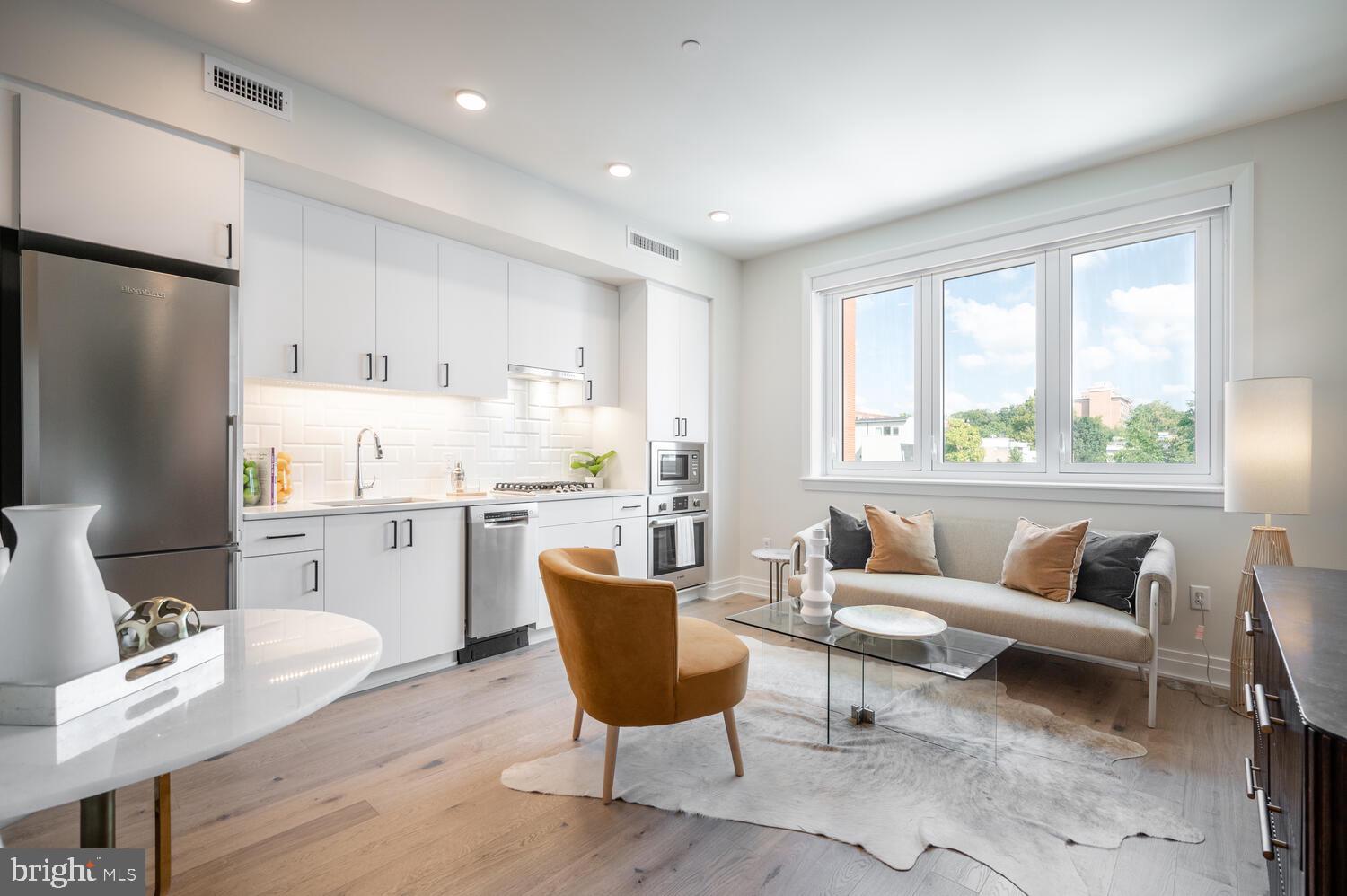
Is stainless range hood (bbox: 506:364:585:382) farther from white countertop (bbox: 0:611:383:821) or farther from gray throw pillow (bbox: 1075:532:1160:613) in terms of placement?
gray throw pillow (bbox: 1075:532:1160:613)

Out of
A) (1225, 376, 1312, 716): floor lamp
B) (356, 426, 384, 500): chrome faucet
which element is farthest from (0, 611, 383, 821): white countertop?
(1225, 376, 1312, 716): floor lamp

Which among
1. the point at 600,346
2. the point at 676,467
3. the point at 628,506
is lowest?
the point at 628,506

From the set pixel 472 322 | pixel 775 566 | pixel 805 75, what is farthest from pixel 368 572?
pixel 805 75

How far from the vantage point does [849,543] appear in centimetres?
415

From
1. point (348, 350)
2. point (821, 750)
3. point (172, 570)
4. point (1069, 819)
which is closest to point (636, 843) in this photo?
point (821, 750)

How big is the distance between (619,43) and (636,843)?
300 centimetres

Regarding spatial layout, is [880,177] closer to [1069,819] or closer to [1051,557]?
[1051,557]

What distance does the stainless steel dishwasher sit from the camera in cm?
364

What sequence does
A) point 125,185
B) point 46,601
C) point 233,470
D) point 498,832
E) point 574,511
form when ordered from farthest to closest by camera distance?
point 574,511 < point 233,470 < point 125,185 < point 498,832 < point 46,601

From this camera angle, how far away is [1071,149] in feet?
11.7

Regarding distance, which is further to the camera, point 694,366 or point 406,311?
point 694,366

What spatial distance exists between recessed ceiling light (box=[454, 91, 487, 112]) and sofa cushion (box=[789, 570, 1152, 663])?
3.03m

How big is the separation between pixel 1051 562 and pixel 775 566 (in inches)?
73.7

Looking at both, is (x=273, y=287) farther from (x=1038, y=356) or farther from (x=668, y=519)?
(x=1038, y=356)
